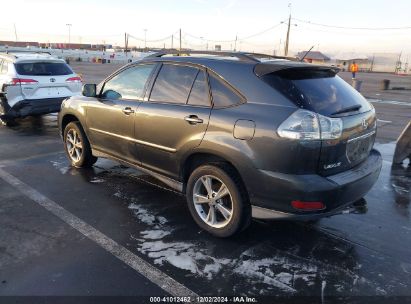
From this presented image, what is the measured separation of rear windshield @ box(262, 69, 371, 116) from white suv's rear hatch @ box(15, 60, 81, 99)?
21.8 ft

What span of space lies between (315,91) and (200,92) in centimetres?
113

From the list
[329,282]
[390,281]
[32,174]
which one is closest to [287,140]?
[329,282]

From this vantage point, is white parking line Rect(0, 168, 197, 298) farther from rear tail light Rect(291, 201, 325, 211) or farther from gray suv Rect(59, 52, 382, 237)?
rear tail light Rect(291, 201, 325, 211)

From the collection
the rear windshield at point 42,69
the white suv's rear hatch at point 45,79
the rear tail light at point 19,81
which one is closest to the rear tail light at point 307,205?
the white suv's rear hatch at point 45,79

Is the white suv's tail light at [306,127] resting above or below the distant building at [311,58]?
below

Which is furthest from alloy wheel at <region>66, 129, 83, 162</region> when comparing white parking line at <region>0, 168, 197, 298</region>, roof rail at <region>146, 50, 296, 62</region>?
roof rail at <region>146, 50, 296, 62</region>

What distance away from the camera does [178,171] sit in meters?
4.06

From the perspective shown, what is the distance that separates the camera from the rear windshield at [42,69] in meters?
8.46

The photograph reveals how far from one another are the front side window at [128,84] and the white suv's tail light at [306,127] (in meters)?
2.03

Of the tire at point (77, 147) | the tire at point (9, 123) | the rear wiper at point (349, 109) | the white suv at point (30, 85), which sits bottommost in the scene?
the tire at point (9, 123)

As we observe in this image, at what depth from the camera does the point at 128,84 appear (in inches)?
189

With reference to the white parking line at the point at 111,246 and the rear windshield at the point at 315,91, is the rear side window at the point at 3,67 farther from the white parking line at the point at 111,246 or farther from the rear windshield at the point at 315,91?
the rear windshield at the point at 315,91

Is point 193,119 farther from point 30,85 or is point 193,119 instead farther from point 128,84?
point 30,85

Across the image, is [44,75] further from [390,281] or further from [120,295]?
[390,281]
